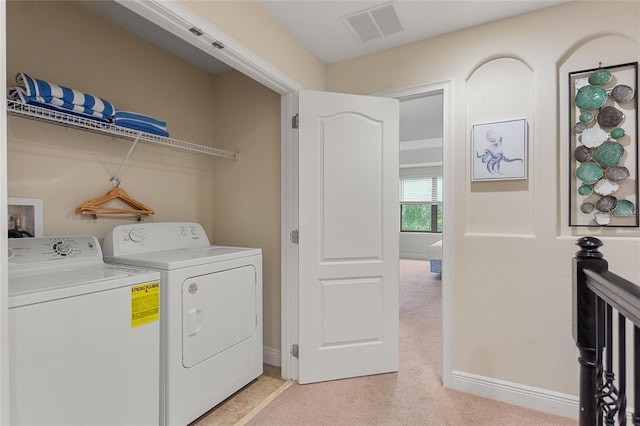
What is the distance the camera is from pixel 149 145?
2.38 metres

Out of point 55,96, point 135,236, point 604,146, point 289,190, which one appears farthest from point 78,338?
point 604,146

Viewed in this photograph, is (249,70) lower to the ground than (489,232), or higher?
higher

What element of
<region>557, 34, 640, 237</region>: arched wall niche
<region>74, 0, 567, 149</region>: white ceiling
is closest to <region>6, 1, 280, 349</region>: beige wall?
<region>74, 0, 567, 149</region>: white ceiling

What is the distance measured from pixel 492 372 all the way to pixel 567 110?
1666 millimetres

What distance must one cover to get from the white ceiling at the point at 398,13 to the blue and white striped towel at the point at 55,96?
1118 millimetres

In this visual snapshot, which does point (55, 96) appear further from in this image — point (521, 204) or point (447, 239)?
point (521, 204)

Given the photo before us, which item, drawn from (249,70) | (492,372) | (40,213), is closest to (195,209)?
(40,213)

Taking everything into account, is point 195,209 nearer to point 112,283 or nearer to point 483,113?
point 112,283

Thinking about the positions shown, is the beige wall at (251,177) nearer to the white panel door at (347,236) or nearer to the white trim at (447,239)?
the white panel door at (347,236)

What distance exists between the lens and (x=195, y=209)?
2.75 meters

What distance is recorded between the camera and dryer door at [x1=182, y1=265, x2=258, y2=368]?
178cm

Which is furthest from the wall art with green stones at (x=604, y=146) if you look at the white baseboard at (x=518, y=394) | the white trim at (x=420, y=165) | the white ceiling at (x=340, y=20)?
the white trim at (x=420, y=165)

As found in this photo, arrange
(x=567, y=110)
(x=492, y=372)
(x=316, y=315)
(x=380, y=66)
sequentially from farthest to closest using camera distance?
(x=380, y=66)
(x=316, y=315)
(x=492, y=372)
(x=567, y=110)

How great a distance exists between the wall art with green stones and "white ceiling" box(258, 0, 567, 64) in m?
0.56
